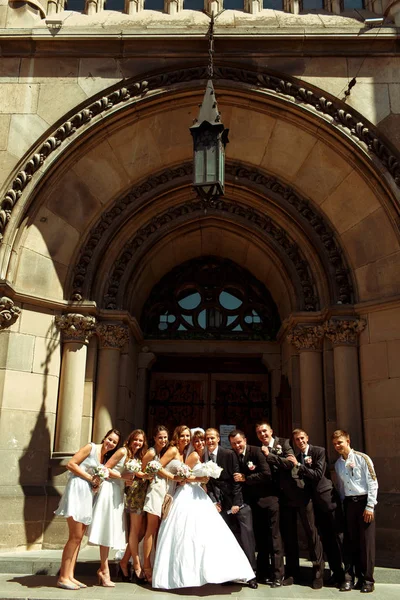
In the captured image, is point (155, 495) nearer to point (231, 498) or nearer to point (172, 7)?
point (231, 498)

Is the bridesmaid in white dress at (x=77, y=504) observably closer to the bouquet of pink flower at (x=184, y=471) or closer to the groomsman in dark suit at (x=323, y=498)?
the bouquet of pink flower at (x=184, y=471)

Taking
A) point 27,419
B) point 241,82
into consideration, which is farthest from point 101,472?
point 241,82

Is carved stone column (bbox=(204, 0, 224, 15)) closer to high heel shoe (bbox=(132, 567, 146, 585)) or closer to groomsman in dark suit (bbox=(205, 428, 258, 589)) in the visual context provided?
groomsman in dark suit (bbox=(205, 428, 258, 589))

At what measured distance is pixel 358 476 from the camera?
5.96 metres

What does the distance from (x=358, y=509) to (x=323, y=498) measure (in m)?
0.36

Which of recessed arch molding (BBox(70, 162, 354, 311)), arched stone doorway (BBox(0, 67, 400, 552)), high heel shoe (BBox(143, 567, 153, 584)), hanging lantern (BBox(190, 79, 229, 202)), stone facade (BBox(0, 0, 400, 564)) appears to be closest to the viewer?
high heel shoe (BBox(143, 567, 153, 584))

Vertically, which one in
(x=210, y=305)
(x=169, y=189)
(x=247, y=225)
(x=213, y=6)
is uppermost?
(x=213, y=6)

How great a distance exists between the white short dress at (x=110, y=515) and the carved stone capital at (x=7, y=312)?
10.3 feet

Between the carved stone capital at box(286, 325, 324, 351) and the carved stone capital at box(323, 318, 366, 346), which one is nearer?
the carved stone capital at box(323, 318, 366, 346)

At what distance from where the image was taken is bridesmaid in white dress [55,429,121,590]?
561 centimetres

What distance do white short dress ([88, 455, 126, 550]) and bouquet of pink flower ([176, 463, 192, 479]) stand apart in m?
0.58

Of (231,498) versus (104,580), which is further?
(231,498)

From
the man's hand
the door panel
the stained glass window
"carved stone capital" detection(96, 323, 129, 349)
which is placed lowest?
the man's hand

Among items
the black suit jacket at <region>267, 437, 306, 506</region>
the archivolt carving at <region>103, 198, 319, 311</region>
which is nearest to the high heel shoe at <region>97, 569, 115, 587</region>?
the black suit jacket at <region>267, 437, 306, 506</region>
